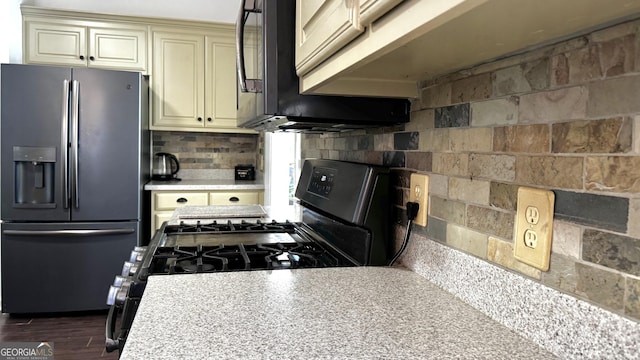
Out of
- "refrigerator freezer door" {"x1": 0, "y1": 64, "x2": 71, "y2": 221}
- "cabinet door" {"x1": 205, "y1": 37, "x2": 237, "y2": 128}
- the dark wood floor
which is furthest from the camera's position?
"cabinet door" {"x1": 205, "y1": 37, "x2": 237, "y2": 128}

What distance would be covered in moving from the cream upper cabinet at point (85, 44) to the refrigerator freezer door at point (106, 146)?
49cm

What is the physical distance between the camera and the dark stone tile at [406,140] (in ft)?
3.80

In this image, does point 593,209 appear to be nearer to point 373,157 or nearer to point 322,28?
point 322,28

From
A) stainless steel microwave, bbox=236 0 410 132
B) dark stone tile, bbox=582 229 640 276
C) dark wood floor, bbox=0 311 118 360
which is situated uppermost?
stainless steel microwave, bbox=236 0 410 132

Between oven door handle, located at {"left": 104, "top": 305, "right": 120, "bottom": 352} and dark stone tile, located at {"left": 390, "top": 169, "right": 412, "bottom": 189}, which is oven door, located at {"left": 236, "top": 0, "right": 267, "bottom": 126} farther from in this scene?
oven door handle, located at {"left": 104, "top": 305, "right": 120, "bottom": 352}

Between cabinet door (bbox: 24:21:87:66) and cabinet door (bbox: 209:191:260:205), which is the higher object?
cabinet door (bbox: 24:21:87:66)

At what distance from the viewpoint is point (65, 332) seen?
278cm

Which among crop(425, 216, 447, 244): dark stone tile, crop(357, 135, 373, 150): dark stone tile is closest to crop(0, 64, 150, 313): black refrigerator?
crop(357, 135, 373, 150): dark stone tile

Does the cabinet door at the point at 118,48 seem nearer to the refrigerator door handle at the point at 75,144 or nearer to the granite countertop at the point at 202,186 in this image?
the refrigerator door handle at the point at 75,144

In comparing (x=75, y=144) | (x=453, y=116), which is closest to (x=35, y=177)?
(x=75, y=144)

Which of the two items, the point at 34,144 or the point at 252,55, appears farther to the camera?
the point at 34,144

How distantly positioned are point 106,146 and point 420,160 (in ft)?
8.14

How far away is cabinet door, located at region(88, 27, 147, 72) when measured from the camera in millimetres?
3371

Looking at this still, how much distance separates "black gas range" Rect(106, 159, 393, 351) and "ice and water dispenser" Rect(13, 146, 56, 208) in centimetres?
172
